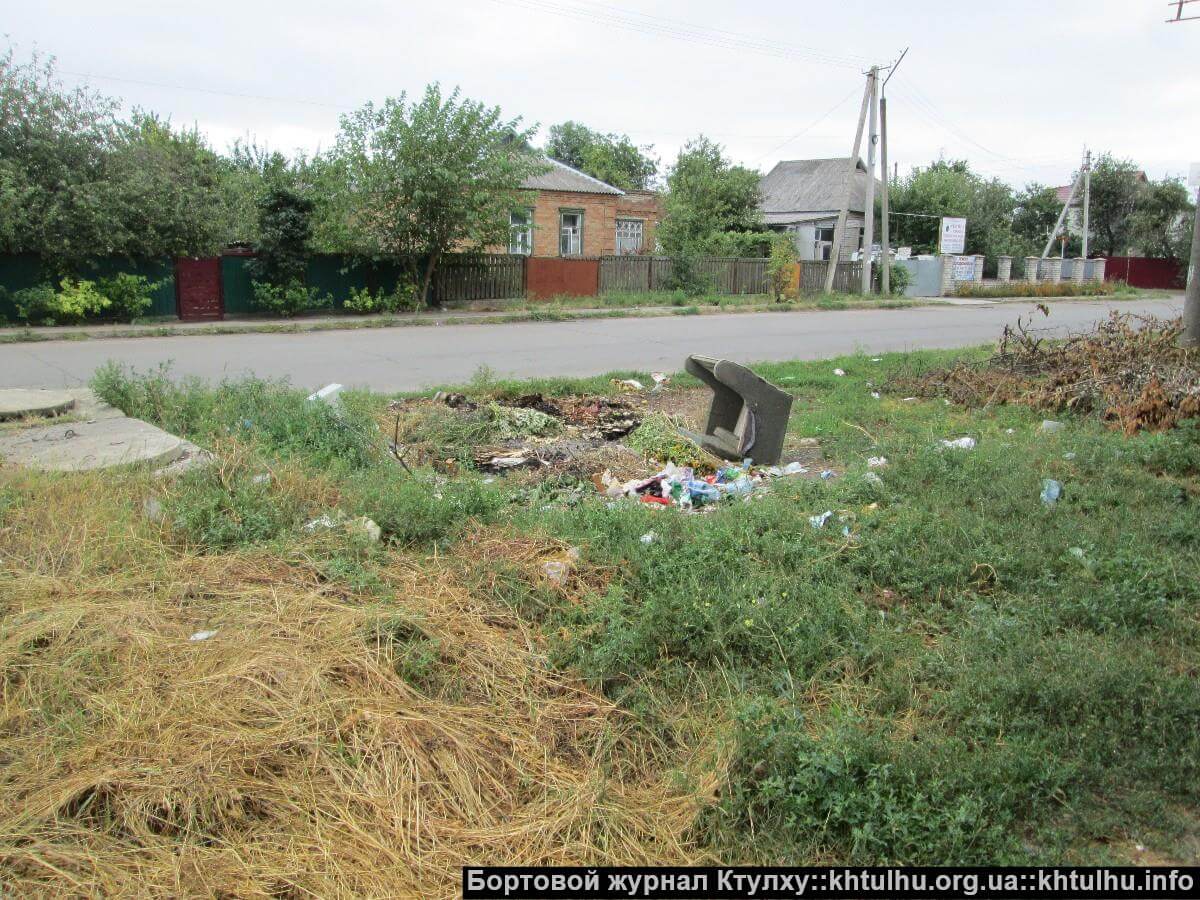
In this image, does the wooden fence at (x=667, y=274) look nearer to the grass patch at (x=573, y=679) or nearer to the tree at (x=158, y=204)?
the tree at (x=158, y=204)

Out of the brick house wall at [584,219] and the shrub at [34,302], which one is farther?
the brick house wall at [584,219]

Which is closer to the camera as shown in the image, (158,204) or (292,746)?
(292,746)

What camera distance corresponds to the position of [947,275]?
3609 cm

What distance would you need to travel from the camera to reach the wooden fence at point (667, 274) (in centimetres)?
2800

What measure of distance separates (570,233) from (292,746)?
34948 mm

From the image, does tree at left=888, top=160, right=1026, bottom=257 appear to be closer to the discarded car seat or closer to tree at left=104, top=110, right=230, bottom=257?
tree at left=104, top=110, right=230, bottom=257

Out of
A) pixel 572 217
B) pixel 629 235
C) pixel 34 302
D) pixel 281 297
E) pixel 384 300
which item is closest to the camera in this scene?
pixel 34 302

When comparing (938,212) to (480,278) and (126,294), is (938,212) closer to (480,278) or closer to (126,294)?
(480,278)

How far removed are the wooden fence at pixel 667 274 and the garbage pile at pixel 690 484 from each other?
20.7 m

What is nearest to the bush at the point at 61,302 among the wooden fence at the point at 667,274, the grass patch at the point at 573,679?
the wooden fence at the point at 667,274

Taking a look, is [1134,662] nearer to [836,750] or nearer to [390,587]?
[836,750]

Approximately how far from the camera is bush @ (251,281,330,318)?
21.0 m

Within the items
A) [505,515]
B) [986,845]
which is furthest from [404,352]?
[986,845]

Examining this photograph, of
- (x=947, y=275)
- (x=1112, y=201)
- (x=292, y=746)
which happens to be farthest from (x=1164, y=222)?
(x=292, y=746)
